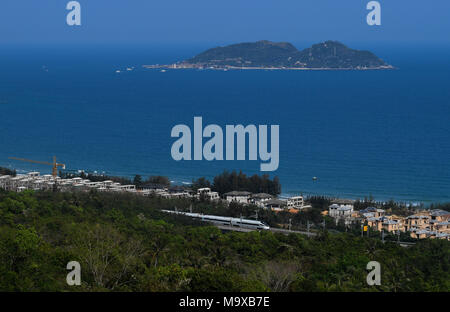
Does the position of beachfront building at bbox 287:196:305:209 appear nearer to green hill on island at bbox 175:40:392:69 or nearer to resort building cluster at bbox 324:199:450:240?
resort building cluster at bbox 324:199:450:240

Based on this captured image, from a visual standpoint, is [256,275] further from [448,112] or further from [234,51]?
[234,51]

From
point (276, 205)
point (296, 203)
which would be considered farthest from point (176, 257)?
point (296, 203)

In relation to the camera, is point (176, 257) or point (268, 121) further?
point (268, 121)

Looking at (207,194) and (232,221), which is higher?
(207,194)

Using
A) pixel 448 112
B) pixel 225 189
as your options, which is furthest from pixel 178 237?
pixel 448 112
